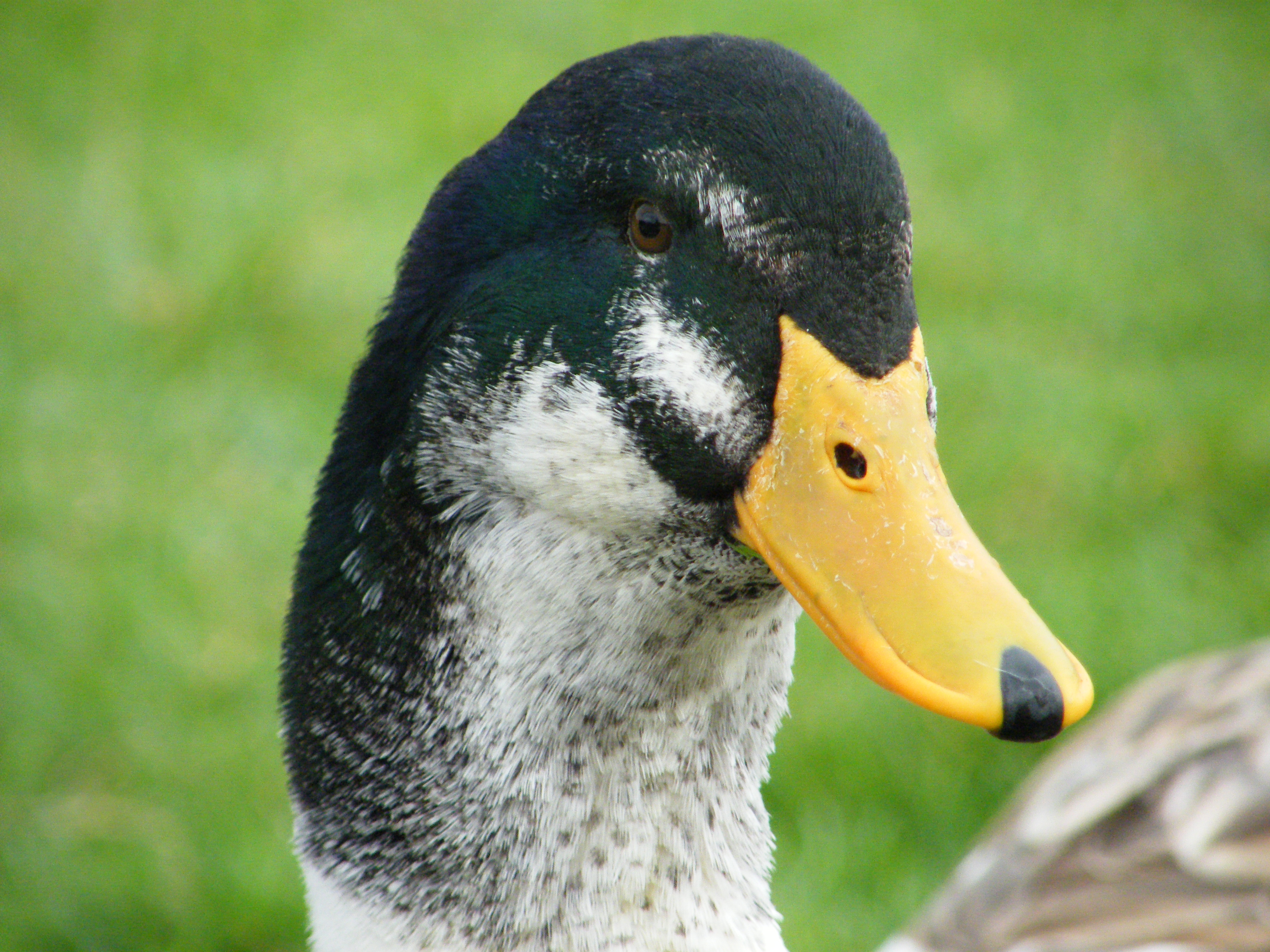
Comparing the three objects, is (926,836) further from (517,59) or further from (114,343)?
(517,59)

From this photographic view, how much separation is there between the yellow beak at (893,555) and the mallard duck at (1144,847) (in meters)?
0.86

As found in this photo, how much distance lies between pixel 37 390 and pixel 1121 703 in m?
3.27

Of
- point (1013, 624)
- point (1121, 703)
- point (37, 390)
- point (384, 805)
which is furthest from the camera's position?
point (37, 390)

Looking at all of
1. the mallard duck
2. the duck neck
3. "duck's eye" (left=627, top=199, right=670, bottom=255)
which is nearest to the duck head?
"duck's eye" (left=627, top=199, right=670, bottom=255)

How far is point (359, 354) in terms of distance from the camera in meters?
4.59

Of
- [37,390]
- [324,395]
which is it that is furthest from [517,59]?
[37,390]

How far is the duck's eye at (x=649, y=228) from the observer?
148 cm

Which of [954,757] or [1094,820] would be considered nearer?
[1094,820]

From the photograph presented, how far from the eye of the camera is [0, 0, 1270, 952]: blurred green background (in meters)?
3.05

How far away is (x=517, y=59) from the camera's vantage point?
612 cm

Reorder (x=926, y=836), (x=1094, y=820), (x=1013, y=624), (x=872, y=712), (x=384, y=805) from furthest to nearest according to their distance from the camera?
(x=872, y=712)
(x=926, y=836)
(x=1094, y=820)
(x=384, y=805)
(x=1013, y=624)

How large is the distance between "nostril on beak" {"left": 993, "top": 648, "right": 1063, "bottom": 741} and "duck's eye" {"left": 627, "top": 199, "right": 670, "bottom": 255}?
57 centimetres

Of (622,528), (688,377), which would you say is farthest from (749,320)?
(622,528)

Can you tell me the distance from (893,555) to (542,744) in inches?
19.0
